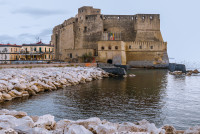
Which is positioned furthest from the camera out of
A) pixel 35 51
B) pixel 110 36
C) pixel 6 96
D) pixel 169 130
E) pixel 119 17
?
pixel 119 17

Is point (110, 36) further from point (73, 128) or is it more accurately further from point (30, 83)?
point (73, 128)

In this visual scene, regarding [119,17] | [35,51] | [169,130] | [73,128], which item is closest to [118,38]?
[119,17]

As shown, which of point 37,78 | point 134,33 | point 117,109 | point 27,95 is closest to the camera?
point 117,109

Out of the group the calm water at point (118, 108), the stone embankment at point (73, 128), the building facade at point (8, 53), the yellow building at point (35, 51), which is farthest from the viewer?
the yellow building at point (35, 51)

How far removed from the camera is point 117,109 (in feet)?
30.9

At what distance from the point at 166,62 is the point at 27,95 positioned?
3300 centimetres

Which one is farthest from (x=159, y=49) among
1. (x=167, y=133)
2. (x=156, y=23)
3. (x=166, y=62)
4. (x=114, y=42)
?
A: (x=167, y=133)

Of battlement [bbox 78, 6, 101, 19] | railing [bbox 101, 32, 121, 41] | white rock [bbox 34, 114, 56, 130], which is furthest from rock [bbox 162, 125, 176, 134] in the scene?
battlement [bbox 78, 6, 101, 19]

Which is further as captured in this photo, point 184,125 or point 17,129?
point 184,125

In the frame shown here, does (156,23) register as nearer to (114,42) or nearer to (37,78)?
(114,42)

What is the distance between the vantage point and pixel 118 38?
143 feet

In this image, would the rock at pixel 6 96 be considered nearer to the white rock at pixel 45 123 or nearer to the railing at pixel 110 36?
the white rock at pixel 45 123

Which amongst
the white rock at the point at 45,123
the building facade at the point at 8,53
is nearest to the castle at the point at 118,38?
the building facade at the point at 8,53

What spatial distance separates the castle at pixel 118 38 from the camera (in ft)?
122
